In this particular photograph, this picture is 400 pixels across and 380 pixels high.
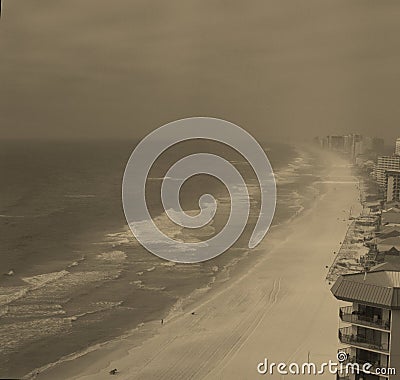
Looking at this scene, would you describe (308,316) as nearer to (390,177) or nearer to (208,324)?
(208,324)

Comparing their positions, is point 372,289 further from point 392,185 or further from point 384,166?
point 384,166

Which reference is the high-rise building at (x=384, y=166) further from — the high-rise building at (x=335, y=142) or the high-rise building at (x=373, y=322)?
the high-rise building at (x=373, y=322)

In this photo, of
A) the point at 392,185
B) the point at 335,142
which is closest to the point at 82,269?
the point at 392,185

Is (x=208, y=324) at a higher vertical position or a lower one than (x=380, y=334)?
lower

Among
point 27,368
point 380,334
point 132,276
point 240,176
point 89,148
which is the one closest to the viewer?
point 380,334

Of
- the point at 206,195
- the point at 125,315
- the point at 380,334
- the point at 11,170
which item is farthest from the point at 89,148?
the point at 380,334

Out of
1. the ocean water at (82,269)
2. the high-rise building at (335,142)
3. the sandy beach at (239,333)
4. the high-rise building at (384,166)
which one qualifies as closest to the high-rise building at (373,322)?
the sandy beach at (239,333)

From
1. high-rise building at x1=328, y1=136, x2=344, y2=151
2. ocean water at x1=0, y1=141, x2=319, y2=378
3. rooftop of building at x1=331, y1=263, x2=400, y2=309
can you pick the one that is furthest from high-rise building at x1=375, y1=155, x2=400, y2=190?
rooftop of building at x1=331, y1=263, x2=400, y2=309
